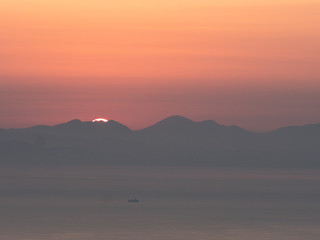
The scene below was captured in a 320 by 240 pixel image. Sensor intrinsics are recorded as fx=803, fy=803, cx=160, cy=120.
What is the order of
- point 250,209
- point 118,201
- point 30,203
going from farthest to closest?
point 118,201 < point 30,203 < point 250,209

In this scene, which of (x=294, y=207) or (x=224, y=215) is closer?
(x=224, y=215)

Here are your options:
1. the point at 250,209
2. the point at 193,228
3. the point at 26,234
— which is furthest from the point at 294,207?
the point at 26,234

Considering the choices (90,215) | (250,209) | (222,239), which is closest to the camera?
(222,239)

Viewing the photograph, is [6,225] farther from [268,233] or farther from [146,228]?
Result: [268,233]

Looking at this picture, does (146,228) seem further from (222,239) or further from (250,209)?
(250,209)

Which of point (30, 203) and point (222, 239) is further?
point (30, 203)

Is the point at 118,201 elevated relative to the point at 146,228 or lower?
elevated

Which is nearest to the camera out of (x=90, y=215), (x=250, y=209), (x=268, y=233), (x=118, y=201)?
(x=268, y=233)

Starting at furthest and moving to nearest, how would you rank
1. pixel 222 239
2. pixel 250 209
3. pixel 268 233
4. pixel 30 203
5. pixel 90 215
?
pixel 30 203, pixel 250 209, pixel 90 215, pixel 268 233, pixel 222 239

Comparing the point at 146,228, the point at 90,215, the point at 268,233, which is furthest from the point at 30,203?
the point at 268,233
